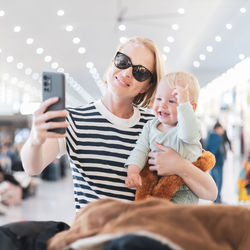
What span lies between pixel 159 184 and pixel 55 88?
0.43 metres

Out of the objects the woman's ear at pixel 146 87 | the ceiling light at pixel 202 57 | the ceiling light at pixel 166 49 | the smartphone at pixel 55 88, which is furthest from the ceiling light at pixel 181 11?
the smartphone at pixel 55 88

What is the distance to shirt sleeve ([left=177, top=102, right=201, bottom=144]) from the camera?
103 cm

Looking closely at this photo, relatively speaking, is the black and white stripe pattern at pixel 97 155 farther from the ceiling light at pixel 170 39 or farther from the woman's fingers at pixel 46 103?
the ceiling light at pixel 170 39

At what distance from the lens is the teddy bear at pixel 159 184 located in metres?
1.09

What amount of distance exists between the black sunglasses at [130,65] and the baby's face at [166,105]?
3.4 inches

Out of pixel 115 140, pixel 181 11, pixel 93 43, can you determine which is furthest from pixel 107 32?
pixel 115 140

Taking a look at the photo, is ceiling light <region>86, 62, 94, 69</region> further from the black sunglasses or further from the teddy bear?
the teddy bear

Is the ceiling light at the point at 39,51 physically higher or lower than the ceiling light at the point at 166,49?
lower

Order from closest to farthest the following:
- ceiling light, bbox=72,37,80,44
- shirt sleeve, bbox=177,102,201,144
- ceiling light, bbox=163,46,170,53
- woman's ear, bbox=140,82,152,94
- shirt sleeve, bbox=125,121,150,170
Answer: shirt sleeve, bbox=177,102,201,144, shirt sleeve, bbox=125,121,150,170, woman's ear, bbox=140,82,152,94, ceiling light, bbox=72,37,80,44, ceiling light, bbox=163,46,170,53

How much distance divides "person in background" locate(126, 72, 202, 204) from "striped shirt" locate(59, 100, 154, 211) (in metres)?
0.06

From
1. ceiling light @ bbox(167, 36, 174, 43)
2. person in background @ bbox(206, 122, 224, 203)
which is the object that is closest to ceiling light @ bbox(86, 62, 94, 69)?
ceiling light @ bbox(167, 36, 174, 43)

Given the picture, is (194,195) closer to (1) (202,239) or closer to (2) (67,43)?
(1) (202,239)

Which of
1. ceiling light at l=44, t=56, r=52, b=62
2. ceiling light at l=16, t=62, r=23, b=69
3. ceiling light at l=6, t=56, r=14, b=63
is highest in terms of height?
ceiling light at l=6, t=56, r=14, b=63

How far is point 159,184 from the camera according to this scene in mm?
1104
